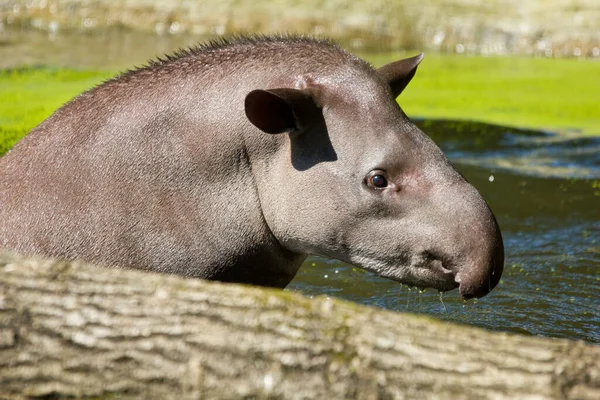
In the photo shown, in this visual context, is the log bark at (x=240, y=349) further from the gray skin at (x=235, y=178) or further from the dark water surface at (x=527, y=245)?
the dark water surface at (x=527, y=245)

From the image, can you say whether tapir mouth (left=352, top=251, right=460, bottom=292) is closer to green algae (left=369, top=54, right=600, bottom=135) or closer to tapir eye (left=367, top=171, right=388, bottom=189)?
tapir eye (left=367, top=171, right=388, bottom=189)

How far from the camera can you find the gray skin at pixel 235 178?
507 cm

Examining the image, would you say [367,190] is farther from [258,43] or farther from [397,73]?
[258,43]

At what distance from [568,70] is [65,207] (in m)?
10.6

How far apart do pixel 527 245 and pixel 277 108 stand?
181 inches

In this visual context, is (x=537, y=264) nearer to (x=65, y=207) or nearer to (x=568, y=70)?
(x=65, y=207)

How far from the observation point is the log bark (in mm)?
3488

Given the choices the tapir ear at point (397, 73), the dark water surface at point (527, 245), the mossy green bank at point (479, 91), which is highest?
the mossy green bank at point (479, 91)

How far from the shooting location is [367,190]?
508 cm

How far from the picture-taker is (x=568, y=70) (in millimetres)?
14273

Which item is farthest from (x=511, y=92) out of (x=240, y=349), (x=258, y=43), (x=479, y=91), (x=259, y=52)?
(x=240, y=349)

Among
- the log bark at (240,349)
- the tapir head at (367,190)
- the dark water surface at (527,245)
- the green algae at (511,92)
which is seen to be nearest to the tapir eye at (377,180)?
the tapir head at (367,190)

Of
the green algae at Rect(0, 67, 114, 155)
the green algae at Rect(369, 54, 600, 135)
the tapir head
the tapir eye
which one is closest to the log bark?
the tapir head

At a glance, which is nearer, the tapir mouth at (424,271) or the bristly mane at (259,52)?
the tapir mouth at (424,271)
